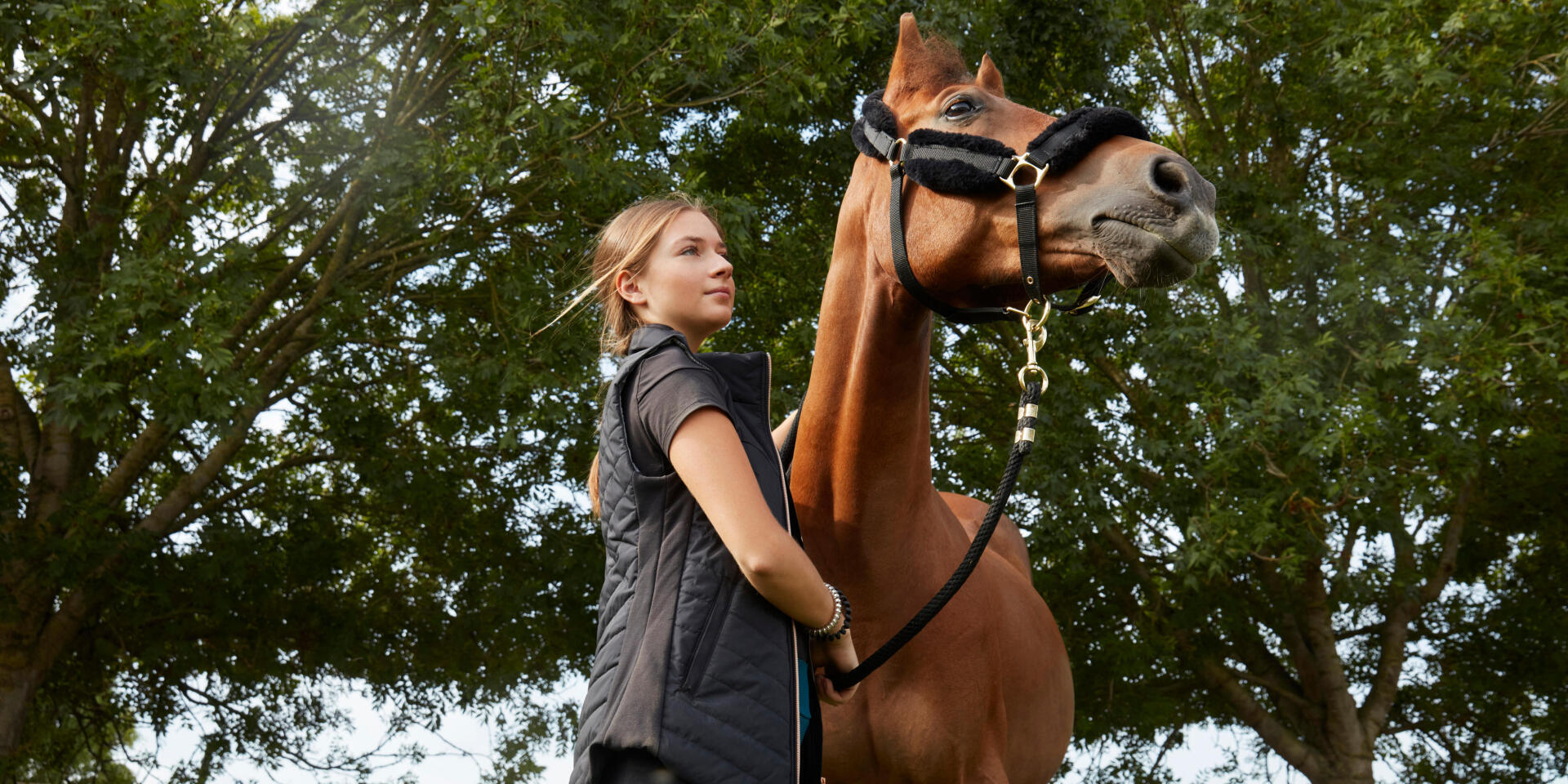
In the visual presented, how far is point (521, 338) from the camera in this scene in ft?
28.6

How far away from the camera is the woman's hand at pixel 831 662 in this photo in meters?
2.12

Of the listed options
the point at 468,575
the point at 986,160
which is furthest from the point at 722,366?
the point at 468,575

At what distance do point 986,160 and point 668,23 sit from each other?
5945 millimetres

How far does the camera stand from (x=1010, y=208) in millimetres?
2412

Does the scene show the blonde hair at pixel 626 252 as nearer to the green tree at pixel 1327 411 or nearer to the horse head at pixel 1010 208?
the horse head at pixel 1010 208

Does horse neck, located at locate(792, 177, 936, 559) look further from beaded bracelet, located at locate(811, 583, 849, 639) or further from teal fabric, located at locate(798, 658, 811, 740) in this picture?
teal fabric, located at locate(798, 658, 811, 740)

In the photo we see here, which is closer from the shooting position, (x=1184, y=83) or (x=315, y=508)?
(x=315, y=508)

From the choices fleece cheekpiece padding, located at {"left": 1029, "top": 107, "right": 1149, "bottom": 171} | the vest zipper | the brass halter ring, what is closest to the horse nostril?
fleece cheekpiece padding, located at {"left": 1029, "top": 107, "right": 1149, "bottom": 171}

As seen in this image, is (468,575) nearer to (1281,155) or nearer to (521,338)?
(521,338)

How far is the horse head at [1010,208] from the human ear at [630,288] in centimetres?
60

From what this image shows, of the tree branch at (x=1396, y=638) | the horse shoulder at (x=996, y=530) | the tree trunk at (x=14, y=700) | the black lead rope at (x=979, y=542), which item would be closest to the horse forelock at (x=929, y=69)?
the black lead rope at (x=979, y=542)

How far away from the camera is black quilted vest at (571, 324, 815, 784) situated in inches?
67.8

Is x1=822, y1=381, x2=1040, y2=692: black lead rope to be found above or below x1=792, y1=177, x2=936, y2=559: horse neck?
below

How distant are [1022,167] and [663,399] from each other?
94 centimetres
